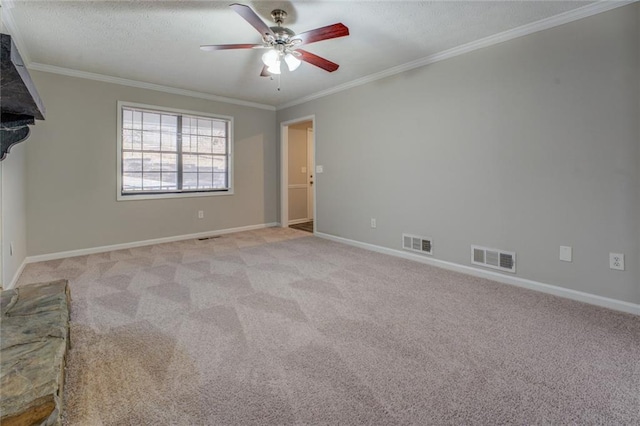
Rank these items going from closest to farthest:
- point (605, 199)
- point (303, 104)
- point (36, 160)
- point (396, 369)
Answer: point (396, 369) → point (605, 199) → point (36, 160) → point (303, 104)

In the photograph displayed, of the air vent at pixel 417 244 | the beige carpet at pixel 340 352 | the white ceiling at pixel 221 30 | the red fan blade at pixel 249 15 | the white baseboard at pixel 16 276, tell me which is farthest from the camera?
the air vent at pixel 417 244

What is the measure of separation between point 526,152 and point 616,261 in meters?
1.12

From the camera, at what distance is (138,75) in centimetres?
414

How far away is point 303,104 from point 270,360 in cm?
456

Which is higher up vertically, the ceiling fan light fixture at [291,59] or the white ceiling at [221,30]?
the white ceiling at [221,30]

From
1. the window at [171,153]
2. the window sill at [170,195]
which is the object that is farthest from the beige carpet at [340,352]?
the window at [171,153]

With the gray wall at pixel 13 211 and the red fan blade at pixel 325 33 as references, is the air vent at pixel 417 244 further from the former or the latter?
the gray wall at pixel 13 211

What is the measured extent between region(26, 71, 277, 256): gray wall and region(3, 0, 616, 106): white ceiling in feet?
1.20

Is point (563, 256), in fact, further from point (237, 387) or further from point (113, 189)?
point (113, 189)

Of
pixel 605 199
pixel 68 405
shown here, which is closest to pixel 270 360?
pixel 68 405

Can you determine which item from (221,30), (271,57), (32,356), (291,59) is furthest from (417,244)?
(32,356)

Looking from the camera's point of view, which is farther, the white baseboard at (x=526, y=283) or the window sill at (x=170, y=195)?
the window sill at (x=170, y=195)

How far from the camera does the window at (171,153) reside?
4539 mm

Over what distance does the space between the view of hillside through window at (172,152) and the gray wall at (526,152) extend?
8.82 ft
